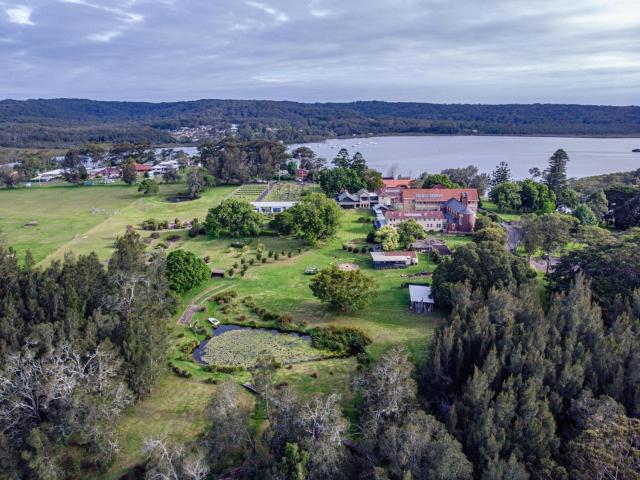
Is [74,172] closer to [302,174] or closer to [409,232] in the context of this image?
[302,174]

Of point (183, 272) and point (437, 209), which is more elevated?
point (437, 209)

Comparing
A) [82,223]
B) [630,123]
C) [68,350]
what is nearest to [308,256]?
[68,350]

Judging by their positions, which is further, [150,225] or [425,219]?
[150,225]

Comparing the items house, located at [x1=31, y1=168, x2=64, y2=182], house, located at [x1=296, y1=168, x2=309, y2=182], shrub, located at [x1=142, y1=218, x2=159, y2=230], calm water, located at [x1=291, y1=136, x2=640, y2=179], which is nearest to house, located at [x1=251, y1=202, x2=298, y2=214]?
shrub, located at [x1=142, y1=218, x2=159, y2=230]

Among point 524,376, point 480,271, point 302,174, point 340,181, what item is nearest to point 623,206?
point 480,271

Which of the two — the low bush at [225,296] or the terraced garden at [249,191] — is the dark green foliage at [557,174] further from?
the low bush at [225,296]

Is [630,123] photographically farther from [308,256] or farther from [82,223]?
[82,223]

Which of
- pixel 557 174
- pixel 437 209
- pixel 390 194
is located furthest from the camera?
pixel 557 174
